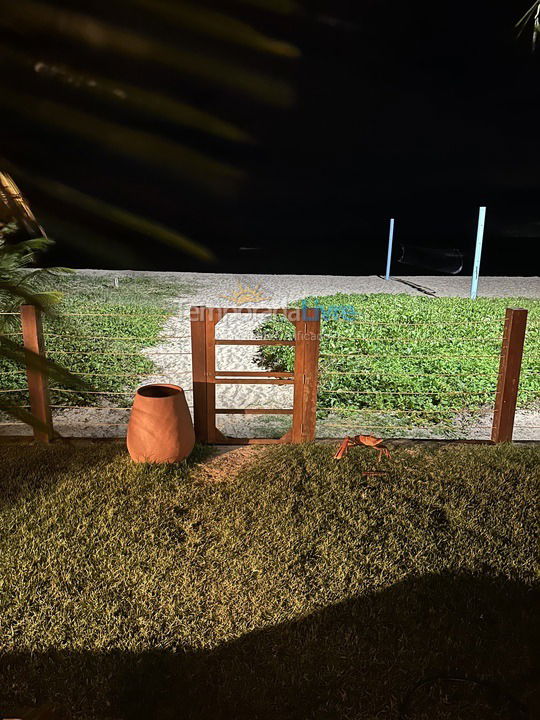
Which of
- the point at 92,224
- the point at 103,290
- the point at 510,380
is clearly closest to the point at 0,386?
the point at 510,380

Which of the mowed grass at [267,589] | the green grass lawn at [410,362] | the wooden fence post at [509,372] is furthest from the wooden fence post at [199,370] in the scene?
the wooden fence post at [509,372]

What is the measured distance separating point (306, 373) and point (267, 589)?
1.91 m

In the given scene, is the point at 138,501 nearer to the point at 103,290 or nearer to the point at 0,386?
the point at 0,386

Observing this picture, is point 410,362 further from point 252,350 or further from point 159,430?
point 159,430

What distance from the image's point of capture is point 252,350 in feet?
27.3

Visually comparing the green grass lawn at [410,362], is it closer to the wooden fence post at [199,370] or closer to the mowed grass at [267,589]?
the wooden fence post at [199,370]

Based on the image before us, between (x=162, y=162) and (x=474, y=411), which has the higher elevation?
(x=162, y=162)

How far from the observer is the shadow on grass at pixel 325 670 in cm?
213

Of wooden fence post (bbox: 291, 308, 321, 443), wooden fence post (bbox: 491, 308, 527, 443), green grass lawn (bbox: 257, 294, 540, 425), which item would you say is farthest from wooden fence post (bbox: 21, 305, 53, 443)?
wooden fence post (bbox: 491, 308, 527, 443)

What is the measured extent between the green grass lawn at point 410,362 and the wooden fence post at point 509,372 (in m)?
0.17

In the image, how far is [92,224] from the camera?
37594 mm

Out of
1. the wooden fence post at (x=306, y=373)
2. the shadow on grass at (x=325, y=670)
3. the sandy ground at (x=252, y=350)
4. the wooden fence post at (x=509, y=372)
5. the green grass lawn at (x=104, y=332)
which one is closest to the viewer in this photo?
the shadow on grass at (x=325, y=670)

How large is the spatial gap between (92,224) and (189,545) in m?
37.9

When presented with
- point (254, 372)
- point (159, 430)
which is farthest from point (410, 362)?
point (159, 430)
